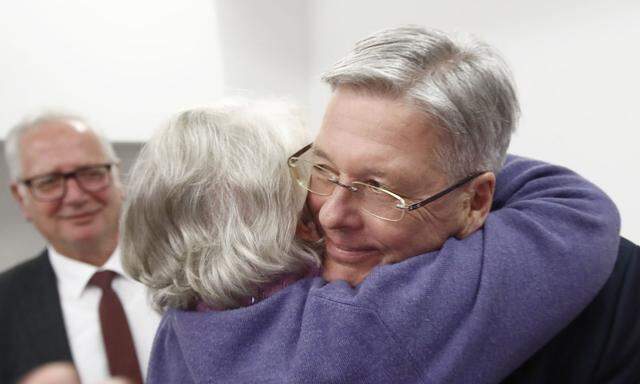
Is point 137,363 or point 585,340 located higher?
point 585,340

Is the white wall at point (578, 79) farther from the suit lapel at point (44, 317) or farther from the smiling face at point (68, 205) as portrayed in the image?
the suit lapel at point (44, 317)

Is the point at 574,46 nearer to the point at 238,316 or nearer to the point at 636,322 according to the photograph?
the point at 636,322

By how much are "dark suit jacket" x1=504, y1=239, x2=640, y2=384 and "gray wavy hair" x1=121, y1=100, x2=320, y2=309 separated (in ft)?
1.18

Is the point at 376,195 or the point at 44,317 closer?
the point at 376,195

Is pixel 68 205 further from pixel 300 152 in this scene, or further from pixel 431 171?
pixel 431 171

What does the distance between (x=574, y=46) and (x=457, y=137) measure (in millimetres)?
1077

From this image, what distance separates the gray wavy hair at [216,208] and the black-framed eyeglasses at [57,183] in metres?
0.37

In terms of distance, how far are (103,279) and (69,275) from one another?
7 cm

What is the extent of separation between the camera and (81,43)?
142cm

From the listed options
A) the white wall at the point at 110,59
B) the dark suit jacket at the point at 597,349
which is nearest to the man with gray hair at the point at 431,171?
the dark suit jacket at the point at 597,349

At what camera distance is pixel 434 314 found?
24.8 inches

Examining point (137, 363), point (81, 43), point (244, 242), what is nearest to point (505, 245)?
point (244, 242)

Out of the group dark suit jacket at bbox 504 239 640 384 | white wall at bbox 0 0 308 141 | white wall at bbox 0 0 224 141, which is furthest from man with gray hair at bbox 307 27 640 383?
white wall at bbox 0 0 224 141

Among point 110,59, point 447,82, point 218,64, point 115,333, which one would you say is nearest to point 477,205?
point 447,82
